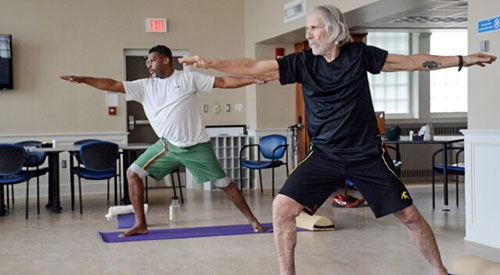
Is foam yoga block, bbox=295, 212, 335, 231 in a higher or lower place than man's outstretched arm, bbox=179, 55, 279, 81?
lower

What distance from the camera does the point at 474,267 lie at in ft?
13.7

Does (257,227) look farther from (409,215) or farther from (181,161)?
(409,215)

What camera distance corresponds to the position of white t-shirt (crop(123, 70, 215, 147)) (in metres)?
6.04

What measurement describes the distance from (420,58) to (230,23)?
7310 millimetres

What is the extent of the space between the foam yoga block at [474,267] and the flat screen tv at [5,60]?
7.35m

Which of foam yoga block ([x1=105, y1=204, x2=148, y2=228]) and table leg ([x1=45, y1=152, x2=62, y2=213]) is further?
table leg ([x1=45, y1=152, x2=62, y2=213])

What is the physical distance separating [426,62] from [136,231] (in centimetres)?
340

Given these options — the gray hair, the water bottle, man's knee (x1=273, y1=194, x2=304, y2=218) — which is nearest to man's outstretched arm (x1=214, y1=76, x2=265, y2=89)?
the gray hair

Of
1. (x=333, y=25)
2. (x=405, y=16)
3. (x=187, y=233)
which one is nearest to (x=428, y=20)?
(x=405, y=16)

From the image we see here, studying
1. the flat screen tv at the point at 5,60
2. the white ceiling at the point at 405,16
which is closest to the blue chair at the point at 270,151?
the white ceiling at the point at 405,16

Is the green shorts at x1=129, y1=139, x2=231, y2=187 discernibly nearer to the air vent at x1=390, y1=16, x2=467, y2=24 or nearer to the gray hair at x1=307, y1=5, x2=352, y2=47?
the gray hair at x1=307, y1=5, x2=352, y2=47

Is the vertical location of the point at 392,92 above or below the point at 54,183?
above

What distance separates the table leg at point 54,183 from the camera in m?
8.06

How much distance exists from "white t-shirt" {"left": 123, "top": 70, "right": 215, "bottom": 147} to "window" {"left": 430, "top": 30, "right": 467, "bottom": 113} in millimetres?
6601
